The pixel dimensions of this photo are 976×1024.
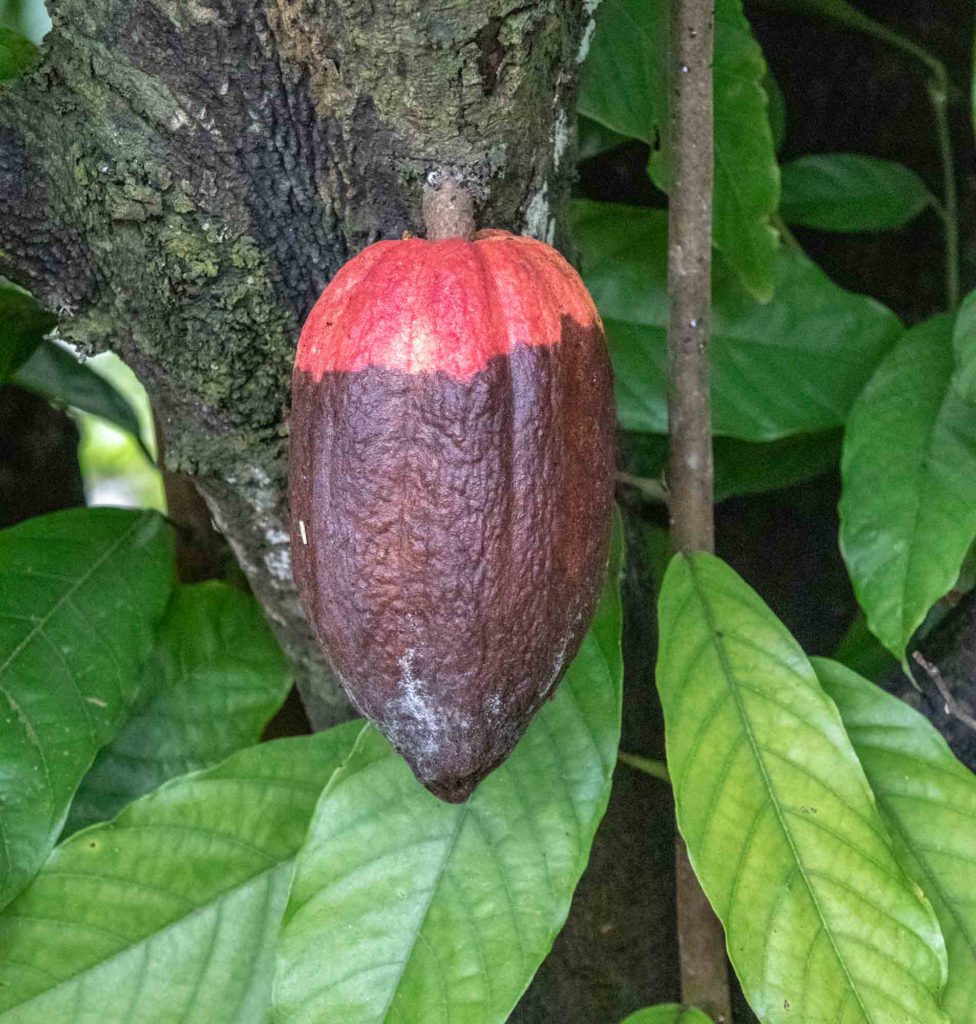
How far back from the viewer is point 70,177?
743 mm

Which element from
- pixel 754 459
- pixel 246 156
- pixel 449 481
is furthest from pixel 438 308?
pixel 754 459

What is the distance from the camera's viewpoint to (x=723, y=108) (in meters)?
1.00

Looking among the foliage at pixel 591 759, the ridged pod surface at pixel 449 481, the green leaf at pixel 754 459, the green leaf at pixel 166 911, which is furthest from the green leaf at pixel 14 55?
the green leaf at pixel 754 459

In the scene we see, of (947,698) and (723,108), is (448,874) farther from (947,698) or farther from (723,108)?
(723,108)

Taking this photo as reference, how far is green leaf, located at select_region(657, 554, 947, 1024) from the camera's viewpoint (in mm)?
767

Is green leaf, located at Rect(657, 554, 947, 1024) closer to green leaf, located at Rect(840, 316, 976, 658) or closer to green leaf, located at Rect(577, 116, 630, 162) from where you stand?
green leaf, located at Rect(840, 316, 976, 658)

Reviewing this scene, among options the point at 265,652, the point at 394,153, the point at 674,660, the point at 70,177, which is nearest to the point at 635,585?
the point at 674,660

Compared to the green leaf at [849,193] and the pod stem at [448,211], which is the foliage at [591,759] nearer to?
the green leaf at [849,193]

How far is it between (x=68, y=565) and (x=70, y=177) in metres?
0.40

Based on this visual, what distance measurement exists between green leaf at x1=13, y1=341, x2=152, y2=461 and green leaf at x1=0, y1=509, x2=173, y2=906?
0.37 m

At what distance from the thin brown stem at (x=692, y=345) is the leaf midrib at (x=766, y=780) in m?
0.08

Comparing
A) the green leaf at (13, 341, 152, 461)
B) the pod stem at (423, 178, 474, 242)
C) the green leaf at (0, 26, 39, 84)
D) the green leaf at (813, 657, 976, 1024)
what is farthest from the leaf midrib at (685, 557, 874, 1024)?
the green leaf at (13, 341, 152, 461)

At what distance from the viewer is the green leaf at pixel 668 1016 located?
0.91m

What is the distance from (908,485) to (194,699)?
2.28 feet
